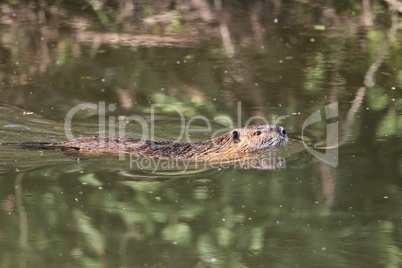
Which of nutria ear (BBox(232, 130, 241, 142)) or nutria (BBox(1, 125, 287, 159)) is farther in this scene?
nutria ear (BBox(232, 130, 241, 142))

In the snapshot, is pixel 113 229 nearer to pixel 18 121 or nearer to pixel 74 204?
pixel 74 204

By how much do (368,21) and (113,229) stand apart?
6796mm

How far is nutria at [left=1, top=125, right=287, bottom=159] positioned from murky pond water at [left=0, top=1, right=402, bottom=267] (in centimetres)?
11

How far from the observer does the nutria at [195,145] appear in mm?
5766

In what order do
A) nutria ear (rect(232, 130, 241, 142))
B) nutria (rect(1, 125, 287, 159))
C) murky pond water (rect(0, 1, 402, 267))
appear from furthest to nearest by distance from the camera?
nutria ear (rect(232, 130, 241, 142)) < nutria (rect(1, 125, 287, 159)) < murky pond water (rect(0, 1, 402, 267))

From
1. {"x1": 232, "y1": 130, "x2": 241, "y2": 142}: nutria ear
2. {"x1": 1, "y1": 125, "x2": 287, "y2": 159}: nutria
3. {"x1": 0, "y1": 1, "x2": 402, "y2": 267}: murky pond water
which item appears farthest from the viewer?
{"x1": 232, "y1": 130, "x2": 241, "y2": 142}: nutria ear

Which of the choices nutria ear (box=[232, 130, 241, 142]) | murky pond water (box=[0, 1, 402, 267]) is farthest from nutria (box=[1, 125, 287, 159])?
murky pond water (box=[0, 1, 402, 267])

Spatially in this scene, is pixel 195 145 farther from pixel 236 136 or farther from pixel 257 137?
pixel 257 137

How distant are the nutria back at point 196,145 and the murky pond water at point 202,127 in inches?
4.1

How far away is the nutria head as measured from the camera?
5801 mm

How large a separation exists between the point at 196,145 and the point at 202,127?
80 cm

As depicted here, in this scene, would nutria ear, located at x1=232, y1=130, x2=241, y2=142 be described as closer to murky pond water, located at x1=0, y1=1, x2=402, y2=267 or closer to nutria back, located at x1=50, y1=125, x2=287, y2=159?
nutria back, located at x1=50, y1=125, x2=287, y2=159

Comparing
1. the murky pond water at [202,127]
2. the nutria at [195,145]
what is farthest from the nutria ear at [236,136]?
the murky pond water at [202,127]

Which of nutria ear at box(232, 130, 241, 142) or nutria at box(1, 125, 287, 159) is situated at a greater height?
nutria ear at box(232, 130, 241, 142)
